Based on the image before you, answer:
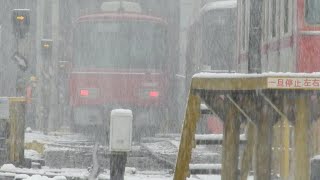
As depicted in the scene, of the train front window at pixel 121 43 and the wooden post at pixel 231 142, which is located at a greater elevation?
the train front window at pixel 121 43

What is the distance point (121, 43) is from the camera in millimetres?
23562

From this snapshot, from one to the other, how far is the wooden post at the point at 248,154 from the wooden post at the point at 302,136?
5.25 feet

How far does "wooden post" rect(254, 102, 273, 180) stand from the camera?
25.6ft

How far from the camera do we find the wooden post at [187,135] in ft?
24.4

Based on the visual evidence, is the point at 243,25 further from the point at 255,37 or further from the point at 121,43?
the point at 121,43

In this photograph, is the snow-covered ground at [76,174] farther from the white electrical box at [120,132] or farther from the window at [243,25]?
the window at [243,25]

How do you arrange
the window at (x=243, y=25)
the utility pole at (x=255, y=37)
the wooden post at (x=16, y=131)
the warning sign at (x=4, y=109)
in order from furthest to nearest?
1. the window at (x=243, y=25)
2. the wooden post at (x=16, y=131)
3. the warning sign at (x=4, y=109)
4. the utility pole at (x=255, y=37)

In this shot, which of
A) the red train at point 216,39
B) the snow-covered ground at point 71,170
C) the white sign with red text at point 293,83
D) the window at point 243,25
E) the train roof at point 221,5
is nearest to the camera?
the white sign with red text at point 293,83

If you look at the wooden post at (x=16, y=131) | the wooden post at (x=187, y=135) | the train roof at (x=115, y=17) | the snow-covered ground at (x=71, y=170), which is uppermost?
the train roof at (x=115, y=17)

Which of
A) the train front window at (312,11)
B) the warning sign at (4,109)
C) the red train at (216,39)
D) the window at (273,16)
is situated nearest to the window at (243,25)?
the window at (273,16)

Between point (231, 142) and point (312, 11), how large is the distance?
4028mm

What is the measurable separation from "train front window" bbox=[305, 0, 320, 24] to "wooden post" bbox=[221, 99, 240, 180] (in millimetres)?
3773

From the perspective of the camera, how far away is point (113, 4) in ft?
78.1

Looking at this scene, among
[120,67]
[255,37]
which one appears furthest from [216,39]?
[255,37]
